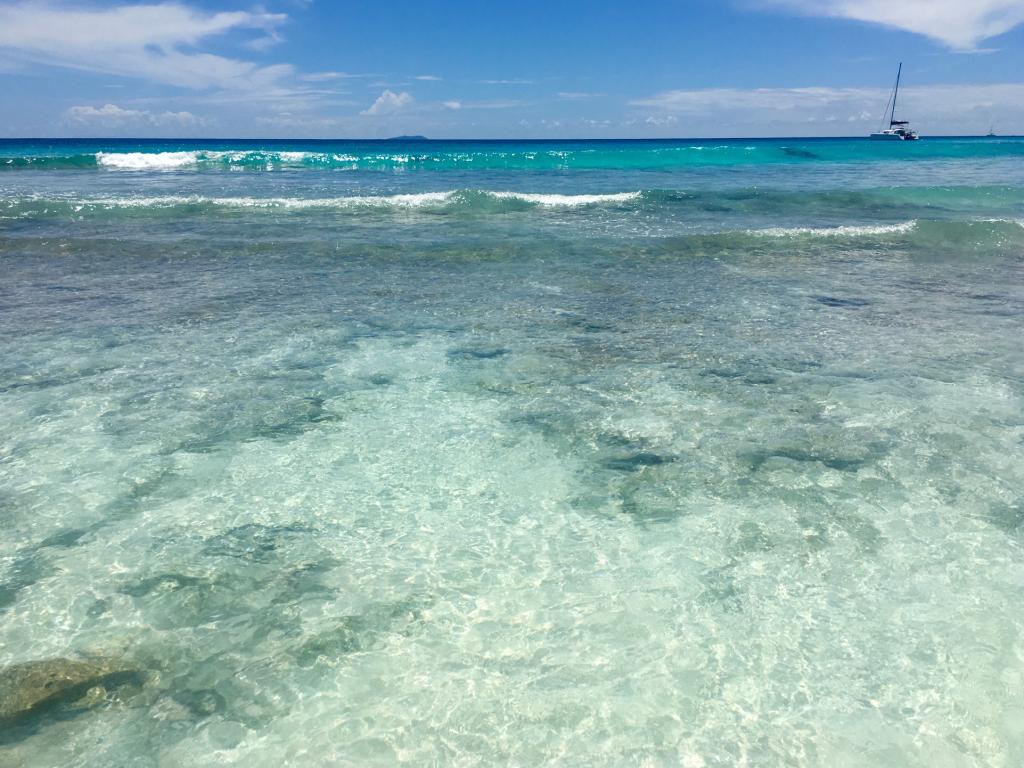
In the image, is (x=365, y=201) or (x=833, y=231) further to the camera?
(x=365, y=201)

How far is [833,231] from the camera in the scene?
18016 millimetres

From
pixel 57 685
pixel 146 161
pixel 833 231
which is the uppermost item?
pixel 146 161

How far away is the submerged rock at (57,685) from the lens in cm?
343

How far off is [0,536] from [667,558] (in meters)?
4.61

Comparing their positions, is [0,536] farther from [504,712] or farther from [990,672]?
[990,672]

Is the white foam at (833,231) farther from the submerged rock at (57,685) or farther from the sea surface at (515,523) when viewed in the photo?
the submerged rock at (57,685)

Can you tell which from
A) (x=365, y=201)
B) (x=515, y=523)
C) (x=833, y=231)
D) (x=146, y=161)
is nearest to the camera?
(x=515, y=523)

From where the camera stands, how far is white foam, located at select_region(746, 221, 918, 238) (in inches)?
689

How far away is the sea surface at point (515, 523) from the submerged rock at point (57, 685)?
0.03m

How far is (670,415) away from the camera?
679 cm

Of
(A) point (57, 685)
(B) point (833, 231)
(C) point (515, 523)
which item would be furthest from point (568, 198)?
(A) point (57, 685)

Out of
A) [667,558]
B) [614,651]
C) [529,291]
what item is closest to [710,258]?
[529,291]

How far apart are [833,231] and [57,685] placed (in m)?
18.9

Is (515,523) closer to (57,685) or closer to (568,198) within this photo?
(57,685)
